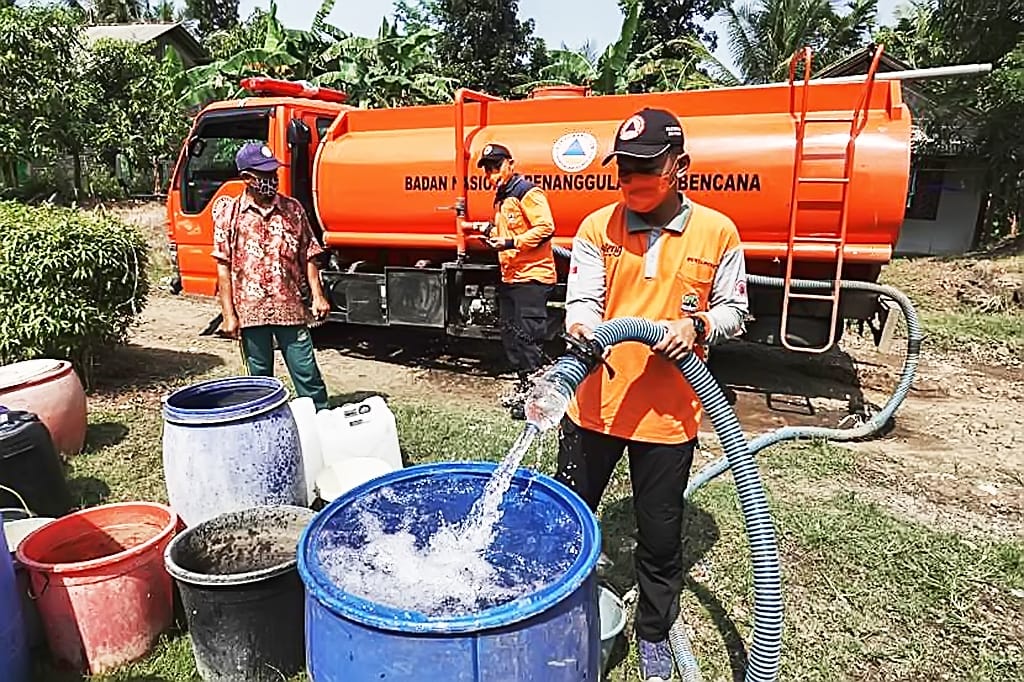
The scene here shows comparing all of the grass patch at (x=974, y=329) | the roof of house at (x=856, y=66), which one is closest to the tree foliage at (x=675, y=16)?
the roof of house at (x=856, y=66)

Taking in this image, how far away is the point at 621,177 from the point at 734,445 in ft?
2.93

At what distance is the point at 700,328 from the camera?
7.29ft

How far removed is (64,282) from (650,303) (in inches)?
185

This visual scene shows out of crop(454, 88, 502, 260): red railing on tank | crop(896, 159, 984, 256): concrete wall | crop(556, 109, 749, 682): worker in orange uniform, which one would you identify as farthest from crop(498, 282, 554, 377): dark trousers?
crop(896, 159, 984, 256): concrete wall

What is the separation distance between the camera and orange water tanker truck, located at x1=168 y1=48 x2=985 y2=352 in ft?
16.2

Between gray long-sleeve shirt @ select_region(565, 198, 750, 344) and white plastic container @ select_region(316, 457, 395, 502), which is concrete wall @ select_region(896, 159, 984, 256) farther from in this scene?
gray long-sleeve shirt @ select_region(565, 198, 750, 344)

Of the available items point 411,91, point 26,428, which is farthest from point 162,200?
point 26,428

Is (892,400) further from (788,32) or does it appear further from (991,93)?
(788,32)

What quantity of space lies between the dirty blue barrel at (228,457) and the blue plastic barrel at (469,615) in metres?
1.09

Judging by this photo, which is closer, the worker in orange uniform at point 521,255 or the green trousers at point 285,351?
the green trousers at point 285,351

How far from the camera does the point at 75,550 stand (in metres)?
2.79

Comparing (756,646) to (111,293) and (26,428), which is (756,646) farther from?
(111,293)

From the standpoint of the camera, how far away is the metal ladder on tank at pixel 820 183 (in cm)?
478

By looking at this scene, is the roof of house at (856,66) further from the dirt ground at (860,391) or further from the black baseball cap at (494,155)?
the black baseball cap at (494,155)
